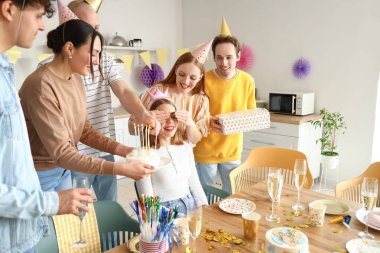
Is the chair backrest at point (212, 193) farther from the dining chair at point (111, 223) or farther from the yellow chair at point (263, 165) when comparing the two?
the dining chair at point (111, 223)

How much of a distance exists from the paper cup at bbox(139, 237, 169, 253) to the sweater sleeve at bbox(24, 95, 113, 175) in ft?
1.23

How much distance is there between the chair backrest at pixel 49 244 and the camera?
127 centimetres

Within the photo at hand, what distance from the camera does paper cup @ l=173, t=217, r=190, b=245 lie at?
1.17 metres

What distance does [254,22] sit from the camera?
4.20m

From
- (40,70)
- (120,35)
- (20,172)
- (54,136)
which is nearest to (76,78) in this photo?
(40,70)

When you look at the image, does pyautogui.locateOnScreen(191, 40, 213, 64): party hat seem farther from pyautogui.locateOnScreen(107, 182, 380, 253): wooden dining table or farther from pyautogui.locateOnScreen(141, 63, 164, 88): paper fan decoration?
pyautogui.locateOnScreen(141, 63, 164, 88): paper fan decoration

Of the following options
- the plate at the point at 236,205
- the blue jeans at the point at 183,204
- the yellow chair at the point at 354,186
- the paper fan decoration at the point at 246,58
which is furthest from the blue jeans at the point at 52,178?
Answer: the paper fan decoration at the point at 246,58

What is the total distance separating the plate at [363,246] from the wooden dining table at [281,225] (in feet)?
0.09

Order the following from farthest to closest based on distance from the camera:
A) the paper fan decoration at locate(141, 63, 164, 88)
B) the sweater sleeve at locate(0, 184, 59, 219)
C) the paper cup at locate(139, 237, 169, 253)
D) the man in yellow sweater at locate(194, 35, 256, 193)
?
the paper fan decoration at locate(141, 63, 164, 88)
the man in yellow sweater at locate(194, 35, 256, 193)
the paper cup at locate(139, 237, 169, 253)
the sweater sleeve at locate(0, 184, 59, 219)

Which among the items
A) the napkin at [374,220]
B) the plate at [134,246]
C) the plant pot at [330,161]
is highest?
the napkin at [374,220]

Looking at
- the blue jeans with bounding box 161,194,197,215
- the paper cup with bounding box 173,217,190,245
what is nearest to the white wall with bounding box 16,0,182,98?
the blue jeans with bounding box 161,194,197,215

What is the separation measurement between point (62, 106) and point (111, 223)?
56 cm

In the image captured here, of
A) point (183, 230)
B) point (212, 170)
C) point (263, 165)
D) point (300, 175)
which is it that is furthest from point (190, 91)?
point (183, 230)

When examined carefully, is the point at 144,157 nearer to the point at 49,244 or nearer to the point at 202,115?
the point at 49,244
